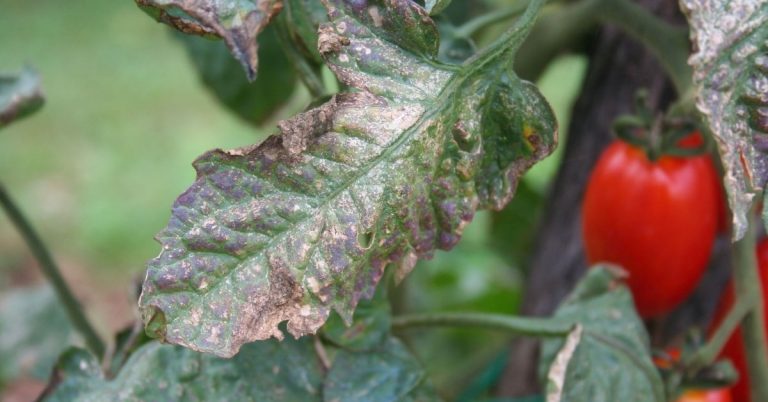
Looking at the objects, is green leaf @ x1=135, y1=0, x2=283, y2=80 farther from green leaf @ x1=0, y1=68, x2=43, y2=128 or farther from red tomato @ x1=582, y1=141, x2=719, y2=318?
red tomato @ x1=582, y1=141, x2=719, y2=318

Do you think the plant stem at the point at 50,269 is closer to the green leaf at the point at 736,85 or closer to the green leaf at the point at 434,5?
the green leaf at the point at 434,5

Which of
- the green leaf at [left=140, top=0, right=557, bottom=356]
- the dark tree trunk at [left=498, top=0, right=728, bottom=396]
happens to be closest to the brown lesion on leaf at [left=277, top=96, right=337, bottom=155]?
the green leaf at [left=140, top=0, right=557, bottom=356]

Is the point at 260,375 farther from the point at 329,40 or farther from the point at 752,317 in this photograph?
the point at 752,317

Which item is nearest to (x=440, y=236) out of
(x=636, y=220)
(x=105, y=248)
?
(x=636, y=220)

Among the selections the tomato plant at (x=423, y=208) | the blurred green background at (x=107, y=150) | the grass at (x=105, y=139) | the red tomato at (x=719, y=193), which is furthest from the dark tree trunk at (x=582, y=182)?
the grass at (x=105, y=139)

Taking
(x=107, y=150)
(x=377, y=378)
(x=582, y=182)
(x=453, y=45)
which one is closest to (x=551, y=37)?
(x=582, y=182)

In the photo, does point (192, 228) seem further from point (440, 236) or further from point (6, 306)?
point (6, 306)
